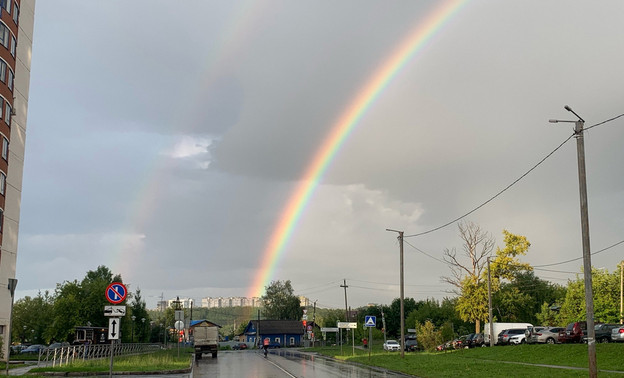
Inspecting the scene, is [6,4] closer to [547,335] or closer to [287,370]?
[287,370]

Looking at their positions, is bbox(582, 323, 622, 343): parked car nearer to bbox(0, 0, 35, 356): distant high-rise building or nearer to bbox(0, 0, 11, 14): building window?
bbox(0, 0, 35, 356): distant high-rise building

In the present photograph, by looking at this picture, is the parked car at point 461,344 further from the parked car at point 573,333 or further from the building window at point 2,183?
the building window at point 2,183

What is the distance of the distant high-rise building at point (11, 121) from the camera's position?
49188mm

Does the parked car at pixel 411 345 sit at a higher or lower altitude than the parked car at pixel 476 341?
lower

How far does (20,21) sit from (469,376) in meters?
51.0

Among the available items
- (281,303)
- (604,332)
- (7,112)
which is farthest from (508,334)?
(281,303)

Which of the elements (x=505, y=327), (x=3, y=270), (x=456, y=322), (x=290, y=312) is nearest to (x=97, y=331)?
(x=3, y=270)

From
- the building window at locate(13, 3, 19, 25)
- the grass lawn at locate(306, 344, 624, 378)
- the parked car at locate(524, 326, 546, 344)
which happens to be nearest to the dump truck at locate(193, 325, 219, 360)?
the grass lawn at locate(306, 344, 624, 378)

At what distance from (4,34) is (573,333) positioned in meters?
50.2

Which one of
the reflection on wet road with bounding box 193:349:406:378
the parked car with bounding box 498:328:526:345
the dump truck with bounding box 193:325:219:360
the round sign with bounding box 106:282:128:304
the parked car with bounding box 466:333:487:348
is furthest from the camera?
the parked car with bounding box 466:333:487:348

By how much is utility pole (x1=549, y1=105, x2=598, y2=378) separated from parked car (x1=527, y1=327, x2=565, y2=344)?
98.7 feet

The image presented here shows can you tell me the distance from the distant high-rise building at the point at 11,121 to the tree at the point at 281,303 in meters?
108

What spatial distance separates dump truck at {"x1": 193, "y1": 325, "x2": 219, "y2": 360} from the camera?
5831 centimetres

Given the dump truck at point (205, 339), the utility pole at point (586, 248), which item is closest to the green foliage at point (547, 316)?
the dump truck at point (205, 339)
